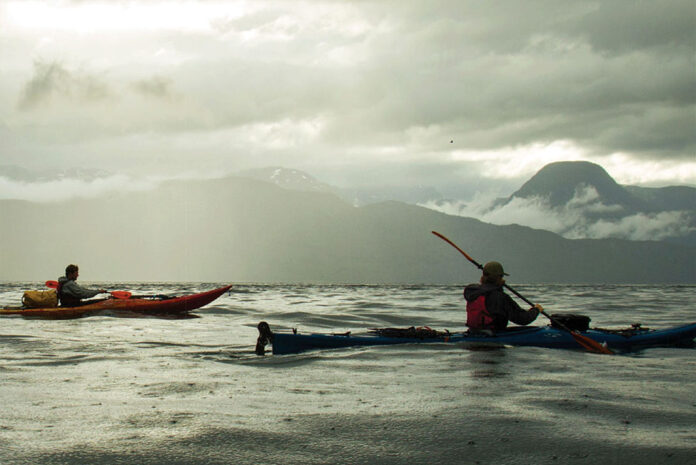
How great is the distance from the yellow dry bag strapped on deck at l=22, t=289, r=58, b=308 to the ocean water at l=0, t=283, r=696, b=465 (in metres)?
9.92

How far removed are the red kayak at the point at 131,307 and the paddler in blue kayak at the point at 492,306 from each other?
15.0 metres

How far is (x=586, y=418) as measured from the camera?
22.4 feet

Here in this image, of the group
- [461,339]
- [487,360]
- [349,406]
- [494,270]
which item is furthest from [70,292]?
[349,406]

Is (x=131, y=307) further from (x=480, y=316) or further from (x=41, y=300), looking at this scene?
(x=480, y=316)

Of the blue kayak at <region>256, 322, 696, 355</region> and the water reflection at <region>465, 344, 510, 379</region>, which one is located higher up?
the blue kayak at <region>256, 322, 696, 355</region>

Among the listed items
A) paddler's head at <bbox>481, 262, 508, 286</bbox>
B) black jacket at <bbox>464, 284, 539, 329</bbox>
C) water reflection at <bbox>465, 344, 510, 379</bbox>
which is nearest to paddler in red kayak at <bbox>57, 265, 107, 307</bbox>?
black jacket at <bbox>464, 284, 539, 329</bbox>

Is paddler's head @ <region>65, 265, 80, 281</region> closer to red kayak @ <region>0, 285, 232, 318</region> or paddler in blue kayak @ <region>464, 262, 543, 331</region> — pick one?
red kayak @ <region>0, 285, 232, 318</region>

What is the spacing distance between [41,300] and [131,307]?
10.2ft

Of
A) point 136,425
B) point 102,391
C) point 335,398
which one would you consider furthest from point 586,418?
point 102,391

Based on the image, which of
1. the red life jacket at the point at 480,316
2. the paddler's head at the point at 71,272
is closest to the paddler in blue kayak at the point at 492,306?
the red life jacket at the point at 480,316

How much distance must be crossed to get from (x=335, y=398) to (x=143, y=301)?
61.0ft

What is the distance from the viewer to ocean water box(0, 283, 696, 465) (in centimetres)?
551

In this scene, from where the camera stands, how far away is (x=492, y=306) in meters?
13.3

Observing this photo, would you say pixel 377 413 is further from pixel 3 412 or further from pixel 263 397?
pixel 3 412
